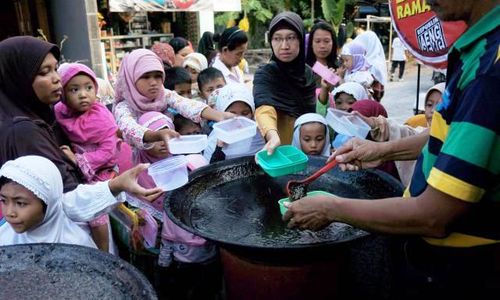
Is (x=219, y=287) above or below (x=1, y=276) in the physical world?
below

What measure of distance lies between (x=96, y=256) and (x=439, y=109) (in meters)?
1.30

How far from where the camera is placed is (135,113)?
2.88 metres

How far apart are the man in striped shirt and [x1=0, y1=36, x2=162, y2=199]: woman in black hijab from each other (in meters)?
1.36

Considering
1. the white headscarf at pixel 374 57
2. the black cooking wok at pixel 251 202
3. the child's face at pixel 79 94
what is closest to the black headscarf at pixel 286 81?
the black cooking wok at pixel 251 202

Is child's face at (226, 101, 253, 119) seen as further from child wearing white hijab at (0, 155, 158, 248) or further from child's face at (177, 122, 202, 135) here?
child wearing white hijab at (0, 155, 158, 248)

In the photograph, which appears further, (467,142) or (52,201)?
(52,201)

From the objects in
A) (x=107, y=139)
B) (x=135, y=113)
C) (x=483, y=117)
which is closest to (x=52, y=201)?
(x=107, y=139)

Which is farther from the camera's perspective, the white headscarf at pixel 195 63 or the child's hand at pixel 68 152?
the white headscarf at pixel 195 63

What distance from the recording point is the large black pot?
185cm

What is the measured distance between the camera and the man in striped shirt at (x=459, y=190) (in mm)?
1049

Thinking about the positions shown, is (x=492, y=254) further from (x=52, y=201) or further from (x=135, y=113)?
(x=135, y=113)

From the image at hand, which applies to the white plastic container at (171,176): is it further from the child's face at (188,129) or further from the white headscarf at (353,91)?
the white headscarf at (353,91)

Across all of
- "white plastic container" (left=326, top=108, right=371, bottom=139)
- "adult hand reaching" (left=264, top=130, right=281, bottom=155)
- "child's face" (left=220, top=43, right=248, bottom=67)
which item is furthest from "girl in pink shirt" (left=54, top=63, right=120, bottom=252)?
"child's face" (left=220, top=43, right=248, bottom=67)

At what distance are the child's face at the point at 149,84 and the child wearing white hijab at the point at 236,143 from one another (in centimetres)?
51
